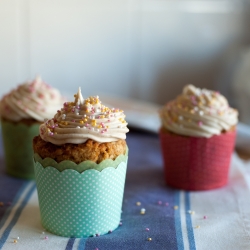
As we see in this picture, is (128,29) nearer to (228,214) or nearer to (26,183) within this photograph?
(26,183)

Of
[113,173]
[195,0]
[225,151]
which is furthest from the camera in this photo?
[195,0]

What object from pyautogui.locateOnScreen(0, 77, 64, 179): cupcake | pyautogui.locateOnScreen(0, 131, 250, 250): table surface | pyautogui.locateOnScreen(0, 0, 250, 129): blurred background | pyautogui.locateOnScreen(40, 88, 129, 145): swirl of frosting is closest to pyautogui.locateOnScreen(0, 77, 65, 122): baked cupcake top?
pyautogui.locateOnScreen(0, 77, 64, 179): cupcake

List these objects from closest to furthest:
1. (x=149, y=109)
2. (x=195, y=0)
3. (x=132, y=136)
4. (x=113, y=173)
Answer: (x=113, y=173), (x=132, y=136), (x=149, y=109), (x=195, y=0)

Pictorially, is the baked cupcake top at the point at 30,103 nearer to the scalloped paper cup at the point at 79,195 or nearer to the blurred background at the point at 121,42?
the scalloped paper cup at the point at 79,195

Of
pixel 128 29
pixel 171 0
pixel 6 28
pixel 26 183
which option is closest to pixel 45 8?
pixel 6 28

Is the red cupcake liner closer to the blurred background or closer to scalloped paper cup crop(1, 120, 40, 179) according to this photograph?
scalloped paper cup crop(1, 120, 40, 179)
